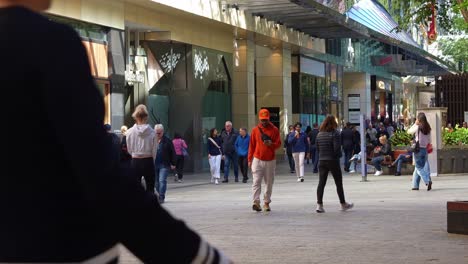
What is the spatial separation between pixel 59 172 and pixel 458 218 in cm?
968

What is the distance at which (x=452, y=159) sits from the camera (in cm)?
2669

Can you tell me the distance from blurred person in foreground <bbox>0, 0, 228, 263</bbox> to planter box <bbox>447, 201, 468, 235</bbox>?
9.52 m

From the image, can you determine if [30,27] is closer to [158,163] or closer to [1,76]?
[1,76]

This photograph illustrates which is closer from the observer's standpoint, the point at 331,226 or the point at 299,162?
the point at 331,226

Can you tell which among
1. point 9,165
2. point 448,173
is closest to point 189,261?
point 9,165

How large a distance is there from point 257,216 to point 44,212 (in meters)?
12.1

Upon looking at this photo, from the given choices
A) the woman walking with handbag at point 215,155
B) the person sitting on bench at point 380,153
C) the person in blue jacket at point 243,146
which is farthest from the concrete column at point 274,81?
the person in blue jacket at point 243,146

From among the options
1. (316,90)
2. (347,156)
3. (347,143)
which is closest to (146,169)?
(347,143)

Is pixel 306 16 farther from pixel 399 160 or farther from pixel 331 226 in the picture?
pixel 331 226

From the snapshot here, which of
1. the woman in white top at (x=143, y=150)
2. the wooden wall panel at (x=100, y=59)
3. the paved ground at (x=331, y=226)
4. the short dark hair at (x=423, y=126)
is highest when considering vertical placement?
the wooden wall panel at (x=100, y=59)

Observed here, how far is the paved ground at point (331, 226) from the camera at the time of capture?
9.24m

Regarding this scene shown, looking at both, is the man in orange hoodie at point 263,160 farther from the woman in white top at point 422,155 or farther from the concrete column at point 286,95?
the concrete column at point 286,95

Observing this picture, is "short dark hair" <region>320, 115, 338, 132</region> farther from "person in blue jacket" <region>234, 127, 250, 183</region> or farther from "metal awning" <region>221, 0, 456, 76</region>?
"metal awning" <region>221, 0, 456, 76</region>

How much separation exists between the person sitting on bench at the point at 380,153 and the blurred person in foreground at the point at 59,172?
82.8 ft
